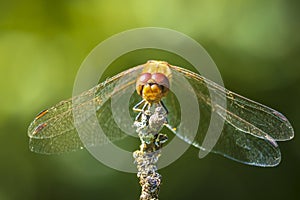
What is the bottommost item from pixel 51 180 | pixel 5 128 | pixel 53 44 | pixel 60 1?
pixel 51 180

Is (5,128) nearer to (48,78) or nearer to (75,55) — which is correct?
(48,78)

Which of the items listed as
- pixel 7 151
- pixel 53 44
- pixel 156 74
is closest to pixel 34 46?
pixel 53 44

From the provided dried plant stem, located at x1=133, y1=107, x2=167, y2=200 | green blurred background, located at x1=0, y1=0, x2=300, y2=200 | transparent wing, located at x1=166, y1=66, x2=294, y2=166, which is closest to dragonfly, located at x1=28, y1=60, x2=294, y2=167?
transparent wing, located at x1=166, y1=66, x2=294, y2=166

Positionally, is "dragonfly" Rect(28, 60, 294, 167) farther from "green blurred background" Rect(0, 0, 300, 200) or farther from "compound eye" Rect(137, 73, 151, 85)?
"green blurred background" Rect(0, 0, 300, 200)

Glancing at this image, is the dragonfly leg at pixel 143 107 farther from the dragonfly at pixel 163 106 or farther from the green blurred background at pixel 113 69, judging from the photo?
the green blurred background at pixel 113 69

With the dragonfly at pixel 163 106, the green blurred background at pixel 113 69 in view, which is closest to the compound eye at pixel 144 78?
the dragonfly at pixel 163 106

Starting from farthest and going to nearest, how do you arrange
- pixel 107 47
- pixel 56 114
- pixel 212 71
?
pixel 107 47 < pixel 212 71 < pixel 56 114

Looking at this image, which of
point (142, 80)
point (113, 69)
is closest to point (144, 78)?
point (142, 80)
